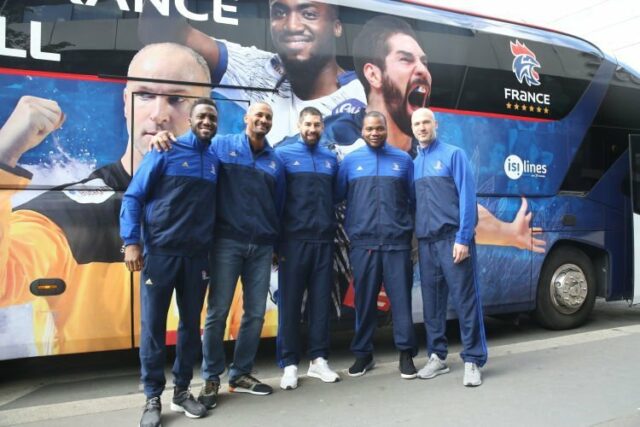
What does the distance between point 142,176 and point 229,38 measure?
1639 millimetres

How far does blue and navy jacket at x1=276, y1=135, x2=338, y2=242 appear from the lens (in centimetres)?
409

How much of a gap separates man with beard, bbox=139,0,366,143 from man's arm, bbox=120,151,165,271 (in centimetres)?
124

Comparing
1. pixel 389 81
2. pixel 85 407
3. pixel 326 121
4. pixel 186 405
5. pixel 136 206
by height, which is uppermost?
pixel 389 81

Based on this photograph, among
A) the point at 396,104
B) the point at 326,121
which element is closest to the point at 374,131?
the point at 326,121

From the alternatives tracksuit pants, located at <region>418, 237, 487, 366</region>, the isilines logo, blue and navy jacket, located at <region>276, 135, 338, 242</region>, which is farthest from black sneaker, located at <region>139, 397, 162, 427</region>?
the isilines logo

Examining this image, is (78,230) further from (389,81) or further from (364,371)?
(389,81)

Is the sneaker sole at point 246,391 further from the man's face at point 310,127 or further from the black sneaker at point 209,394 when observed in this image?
the man's face at point 310,127

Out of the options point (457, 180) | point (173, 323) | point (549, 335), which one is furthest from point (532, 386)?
point (173, 323)

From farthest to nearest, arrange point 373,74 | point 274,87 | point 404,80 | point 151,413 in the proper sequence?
point 404,80 → point 373,74 → point 274,87 → point 151,413

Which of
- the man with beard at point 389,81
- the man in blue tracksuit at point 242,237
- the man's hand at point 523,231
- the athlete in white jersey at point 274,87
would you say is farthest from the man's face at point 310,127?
the man's hand at point 523,231

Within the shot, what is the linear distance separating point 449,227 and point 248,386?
75.2 inches

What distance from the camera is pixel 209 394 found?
3740 mm

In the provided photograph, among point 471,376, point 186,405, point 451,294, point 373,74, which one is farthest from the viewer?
point 373,74

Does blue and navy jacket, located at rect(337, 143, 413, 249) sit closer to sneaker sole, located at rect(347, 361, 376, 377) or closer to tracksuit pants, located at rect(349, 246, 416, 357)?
tracksuit pants, located at rect(349, 246, 416, 357)
